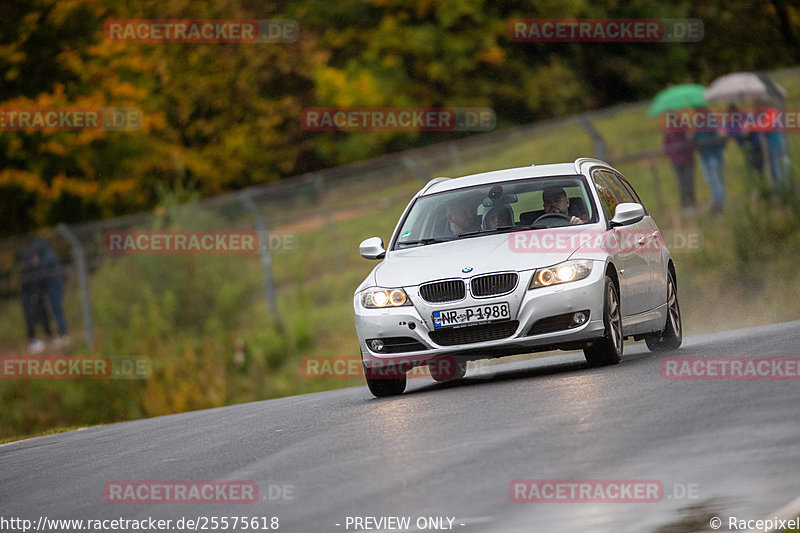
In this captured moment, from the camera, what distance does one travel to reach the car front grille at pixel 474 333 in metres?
11.1

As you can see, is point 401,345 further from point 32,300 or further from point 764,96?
point 764,96

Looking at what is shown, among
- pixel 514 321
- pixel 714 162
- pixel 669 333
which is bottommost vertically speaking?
pixel 669 333

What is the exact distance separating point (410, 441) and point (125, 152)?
31752 mm

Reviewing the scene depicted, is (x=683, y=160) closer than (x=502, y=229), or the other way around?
(x=502, y=229)

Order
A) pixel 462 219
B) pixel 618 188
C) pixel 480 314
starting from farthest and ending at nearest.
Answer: pixel 618 188 < pixel 462 219 < pixel 480 314

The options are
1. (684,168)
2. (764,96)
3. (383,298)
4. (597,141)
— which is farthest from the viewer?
(764,96)

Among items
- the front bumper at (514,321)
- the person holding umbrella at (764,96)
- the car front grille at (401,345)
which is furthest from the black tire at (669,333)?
the person holding umbrella at (764,96)

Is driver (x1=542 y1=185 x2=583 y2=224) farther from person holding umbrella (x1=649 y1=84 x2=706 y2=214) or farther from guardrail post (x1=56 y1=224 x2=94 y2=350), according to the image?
guardrail post (x1=56 y1=224 x2=94 y2=350)

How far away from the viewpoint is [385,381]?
1202cm

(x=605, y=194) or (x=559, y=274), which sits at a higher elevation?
(x=605, y=194)

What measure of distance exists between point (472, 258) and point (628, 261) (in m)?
1.51

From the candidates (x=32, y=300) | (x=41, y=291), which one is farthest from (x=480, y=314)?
(x=32, y=300)

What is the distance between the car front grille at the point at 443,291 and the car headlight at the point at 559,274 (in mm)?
528

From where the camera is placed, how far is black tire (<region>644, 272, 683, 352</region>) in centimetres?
1349
